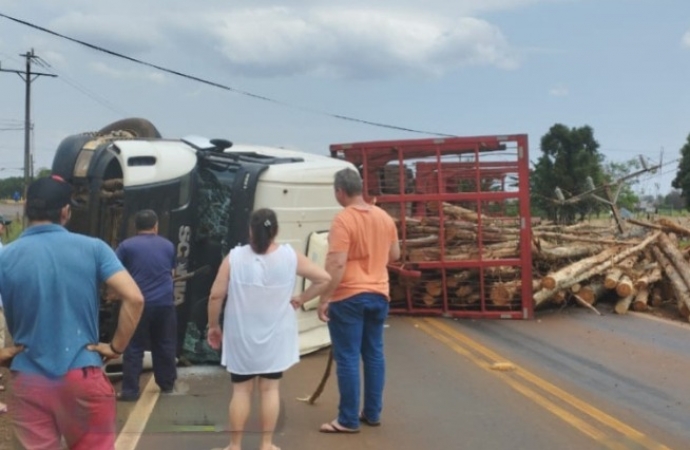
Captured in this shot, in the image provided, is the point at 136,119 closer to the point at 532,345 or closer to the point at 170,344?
the point at 170,344

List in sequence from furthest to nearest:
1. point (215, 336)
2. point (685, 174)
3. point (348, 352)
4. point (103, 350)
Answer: point (685, 174) → point (348, 352) → point (215, 336) → point (103, 350)

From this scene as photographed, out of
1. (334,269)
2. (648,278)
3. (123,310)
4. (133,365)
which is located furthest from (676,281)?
(123,310)

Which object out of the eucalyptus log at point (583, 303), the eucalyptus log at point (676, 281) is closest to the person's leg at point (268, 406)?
the eucalyptus log at point (583, 303)

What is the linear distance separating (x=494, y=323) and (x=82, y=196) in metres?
6.08

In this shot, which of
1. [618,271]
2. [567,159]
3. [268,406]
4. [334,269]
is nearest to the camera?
[268,406]

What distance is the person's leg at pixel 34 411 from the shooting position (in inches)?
Answer: 143

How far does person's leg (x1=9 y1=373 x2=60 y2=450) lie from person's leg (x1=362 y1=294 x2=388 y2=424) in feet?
10.0

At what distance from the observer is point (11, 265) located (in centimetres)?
369

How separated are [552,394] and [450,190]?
5.18 metres

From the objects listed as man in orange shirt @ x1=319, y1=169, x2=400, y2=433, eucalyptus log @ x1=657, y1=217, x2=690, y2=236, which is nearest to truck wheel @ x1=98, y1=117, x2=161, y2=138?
man in orange shirt @ x1=319, y1=169, x2=400, y2=433

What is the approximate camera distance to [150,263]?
7.34m

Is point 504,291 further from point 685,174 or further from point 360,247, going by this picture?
point 685,174

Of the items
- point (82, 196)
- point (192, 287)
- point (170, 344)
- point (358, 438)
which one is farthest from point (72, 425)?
→ point (82, 196)

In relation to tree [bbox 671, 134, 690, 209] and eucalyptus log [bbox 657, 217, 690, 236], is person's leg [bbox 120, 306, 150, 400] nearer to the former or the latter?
eucalyptus log [bbox 657, 217, 690, 236]
